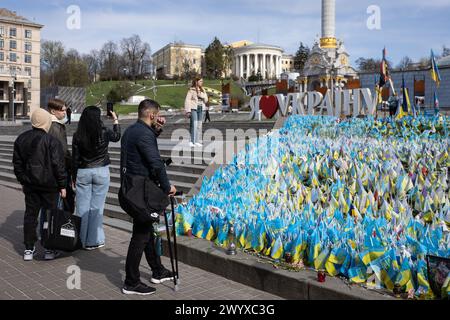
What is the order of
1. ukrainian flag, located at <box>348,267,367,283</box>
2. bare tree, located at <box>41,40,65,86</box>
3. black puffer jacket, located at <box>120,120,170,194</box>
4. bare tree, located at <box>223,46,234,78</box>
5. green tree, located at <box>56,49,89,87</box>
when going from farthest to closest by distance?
bare tree, located at <box>223,46,234,78</box> < bare tree, located at <box>41,40,65,86</box> < green tree, located at <box>56,49,89,87</box> < black puffer jacket, located at <box>120,120,170,194</box> < ukrainian flag, located at <box>348,267,367,283</box>

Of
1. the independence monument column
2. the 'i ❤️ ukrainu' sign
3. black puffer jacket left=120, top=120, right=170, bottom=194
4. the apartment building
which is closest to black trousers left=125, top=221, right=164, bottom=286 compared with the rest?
black puffer jacket left=120, top=120, right=170, bottom=194

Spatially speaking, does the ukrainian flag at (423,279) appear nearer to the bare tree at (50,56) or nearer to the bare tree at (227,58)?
the bare tree at (50,56)

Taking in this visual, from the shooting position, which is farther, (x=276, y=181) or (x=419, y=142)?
(x=419, y=142)

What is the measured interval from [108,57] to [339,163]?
344 ft

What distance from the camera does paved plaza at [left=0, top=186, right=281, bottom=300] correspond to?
14.9 feet

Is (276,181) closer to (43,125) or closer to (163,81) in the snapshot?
(43,125)

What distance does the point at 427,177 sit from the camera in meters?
6.80

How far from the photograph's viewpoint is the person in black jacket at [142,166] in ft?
14.3

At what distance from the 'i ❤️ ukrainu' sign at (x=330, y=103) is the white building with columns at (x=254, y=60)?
98802 mm

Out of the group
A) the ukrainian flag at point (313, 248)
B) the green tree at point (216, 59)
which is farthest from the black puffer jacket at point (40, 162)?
the green tree at point (216, 59)

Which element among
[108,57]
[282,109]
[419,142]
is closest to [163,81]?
[108,57]

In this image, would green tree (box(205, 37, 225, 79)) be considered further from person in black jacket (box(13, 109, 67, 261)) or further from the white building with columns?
person in black jacket (box(13, 109, 67, 261))

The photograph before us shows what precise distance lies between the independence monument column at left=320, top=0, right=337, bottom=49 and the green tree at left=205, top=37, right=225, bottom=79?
154 ft
